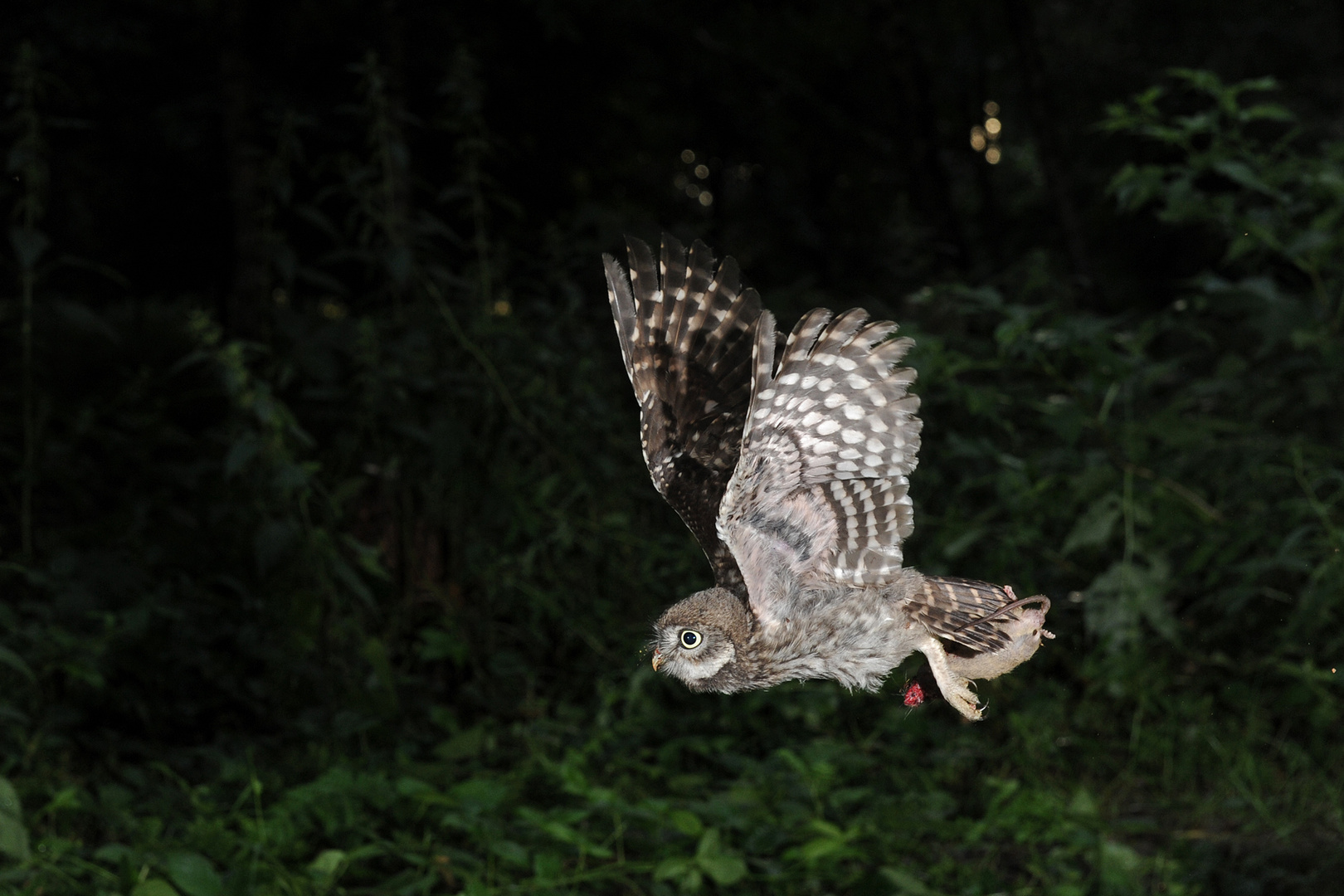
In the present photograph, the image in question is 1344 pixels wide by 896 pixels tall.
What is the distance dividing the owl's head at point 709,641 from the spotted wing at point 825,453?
35 millimetres

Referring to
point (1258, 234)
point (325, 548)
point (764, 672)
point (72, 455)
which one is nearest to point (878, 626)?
point (764, 672)

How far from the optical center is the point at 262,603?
4.56 metres

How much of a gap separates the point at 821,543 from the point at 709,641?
0.17 meters

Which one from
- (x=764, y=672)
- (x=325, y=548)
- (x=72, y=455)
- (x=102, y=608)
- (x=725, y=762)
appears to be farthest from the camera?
(x=72, y=455)

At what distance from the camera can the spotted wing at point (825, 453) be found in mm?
1259

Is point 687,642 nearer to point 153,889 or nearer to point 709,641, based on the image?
point 709,641

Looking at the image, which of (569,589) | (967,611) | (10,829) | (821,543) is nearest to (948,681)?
(967,611)

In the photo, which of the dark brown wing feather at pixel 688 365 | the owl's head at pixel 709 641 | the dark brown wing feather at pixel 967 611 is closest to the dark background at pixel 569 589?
the dark brown wing feather at pixel 688 365

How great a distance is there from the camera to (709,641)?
53.6 inches

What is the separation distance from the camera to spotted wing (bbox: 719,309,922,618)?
1.26m

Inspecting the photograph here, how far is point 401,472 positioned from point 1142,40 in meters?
10.5

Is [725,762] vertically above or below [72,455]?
below

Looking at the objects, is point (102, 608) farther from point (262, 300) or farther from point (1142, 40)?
point (1142, 40)

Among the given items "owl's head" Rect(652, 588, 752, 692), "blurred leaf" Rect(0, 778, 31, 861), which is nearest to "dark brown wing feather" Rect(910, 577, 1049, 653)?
"owl's head" Rect(652, 588, 752, 692)
